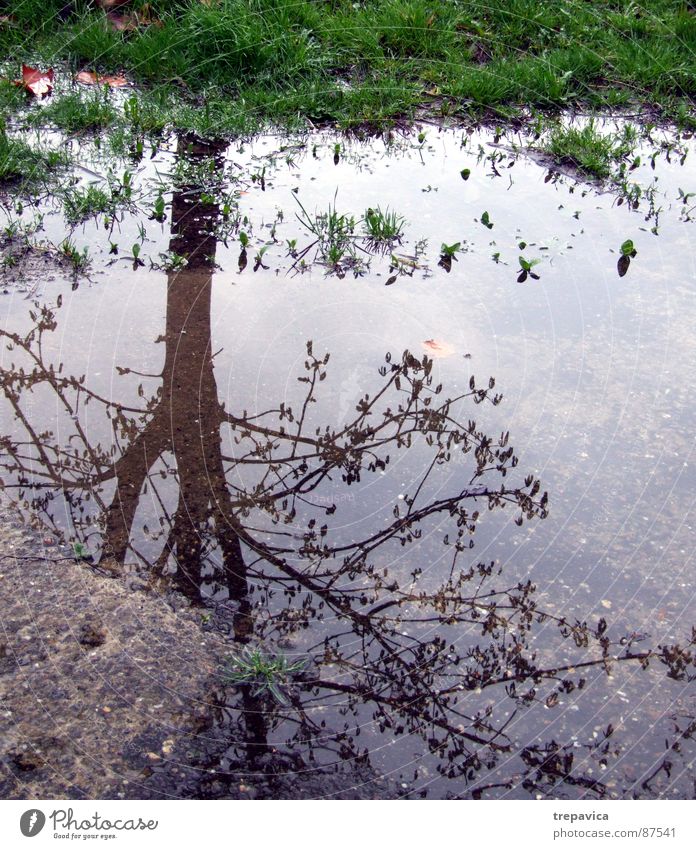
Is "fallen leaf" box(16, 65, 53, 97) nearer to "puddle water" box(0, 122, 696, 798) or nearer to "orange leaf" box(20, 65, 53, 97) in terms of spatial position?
"orange leaf" box(20, 65, 53, 97)

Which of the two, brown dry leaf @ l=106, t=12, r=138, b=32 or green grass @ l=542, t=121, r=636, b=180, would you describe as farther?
brown dry leaf @ l=106, t=12, r=138, b=32

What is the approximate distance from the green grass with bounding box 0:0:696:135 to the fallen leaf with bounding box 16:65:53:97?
0.43ft

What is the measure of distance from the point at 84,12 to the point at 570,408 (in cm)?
363

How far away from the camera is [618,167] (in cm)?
424

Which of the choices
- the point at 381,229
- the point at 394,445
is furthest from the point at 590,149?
the point at 394,445

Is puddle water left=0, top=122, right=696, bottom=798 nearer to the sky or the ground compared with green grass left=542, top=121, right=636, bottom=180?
nearer to the ground

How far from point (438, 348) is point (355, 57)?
7.51 ft

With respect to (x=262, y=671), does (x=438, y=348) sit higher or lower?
higher

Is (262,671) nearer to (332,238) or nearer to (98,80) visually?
(332,238)

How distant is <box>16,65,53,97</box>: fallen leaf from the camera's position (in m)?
4.50

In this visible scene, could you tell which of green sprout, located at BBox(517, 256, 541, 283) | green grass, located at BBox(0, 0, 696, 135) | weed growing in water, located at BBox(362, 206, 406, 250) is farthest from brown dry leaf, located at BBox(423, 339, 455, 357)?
green grass, located at BBox(0, 0, 696, 135)

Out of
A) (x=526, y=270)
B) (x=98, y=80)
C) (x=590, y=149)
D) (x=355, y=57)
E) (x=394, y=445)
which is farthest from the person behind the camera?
(x=355, y=57)

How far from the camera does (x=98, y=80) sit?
184 inches

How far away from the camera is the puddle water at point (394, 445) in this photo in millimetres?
2160
